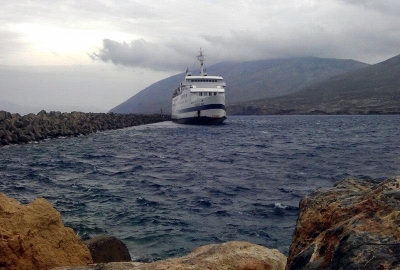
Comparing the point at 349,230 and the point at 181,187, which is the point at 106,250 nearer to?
the point at 349,230

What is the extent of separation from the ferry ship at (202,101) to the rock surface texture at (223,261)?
5731 centimetres

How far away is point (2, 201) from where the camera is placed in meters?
5.85

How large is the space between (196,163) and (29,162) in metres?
9.09

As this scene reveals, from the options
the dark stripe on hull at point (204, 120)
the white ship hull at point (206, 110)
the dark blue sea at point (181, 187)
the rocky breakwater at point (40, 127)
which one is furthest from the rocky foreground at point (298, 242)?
the dark stripe on hull at point (204, 120)

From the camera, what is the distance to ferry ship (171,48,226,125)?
6281 cm

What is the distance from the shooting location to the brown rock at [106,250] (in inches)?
269

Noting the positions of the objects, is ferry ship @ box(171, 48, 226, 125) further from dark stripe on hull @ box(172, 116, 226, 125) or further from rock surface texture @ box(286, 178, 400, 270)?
rock surface texture @ box(286, 178, 400, 270)

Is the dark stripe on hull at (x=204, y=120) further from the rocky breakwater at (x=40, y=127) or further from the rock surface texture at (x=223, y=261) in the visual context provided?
the rock surface texture at (x=223, y=261)

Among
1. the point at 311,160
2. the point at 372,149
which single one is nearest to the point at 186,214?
the point at 311,160

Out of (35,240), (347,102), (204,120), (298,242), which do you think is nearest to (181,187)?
(35,240)

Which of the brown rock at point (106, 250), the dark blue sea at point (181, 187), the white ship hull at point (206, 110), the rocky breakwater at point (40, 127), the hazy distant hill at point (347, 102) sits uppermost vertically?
the hazy distant hill at point (347, 102)

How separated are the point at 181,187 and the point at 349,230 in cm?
1307

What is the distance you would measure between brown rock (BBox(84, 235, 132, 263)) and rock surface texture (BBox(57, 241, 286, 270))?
2467 millimetres

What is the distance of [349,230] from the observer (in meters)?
2.87
